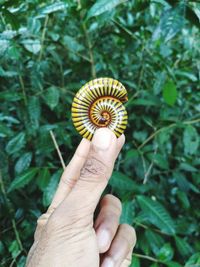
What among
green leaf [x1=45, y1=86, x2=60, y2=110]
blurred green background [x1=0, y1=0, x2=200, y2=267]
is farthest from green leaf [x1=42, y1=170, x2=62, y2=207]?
green leaf [x1=45, y1=86, x2=60, y2=110]

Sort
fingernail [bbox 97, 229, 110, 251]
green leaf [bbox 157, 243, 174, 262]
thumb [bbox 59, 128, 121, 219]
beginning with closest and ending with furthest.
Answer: thumb [bbox 59, 128, 121, 219], fingernail [bbox 97, 229, 110, 251], green leaf [bbox 157, 243, 174, 262]

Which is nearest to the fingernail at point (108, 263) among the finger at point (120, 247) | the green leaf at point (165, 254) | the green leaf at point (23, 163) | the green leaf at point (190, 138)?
the finger at point (120, 247)

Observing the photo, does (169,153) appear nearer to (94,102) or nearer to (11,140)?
(11,140)

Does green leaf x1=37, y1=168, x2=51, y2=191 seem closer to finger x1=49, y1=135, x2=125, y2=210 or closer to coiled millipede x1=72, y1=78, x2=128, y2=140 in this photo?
finger x1=49, y1=135, x2=125, y2=210

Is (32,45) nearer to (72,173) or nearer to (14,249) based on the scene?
(72,173)

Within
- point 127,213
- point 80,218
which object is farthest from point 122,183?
point 80,218

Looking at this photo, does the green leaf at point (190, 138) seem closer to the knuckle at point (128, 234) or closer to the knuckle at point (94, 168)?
the knuckle at point (128, 234)

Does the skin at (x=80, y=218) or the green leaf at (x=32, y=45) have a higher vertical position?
the green leaf at (x=32, y=45)
